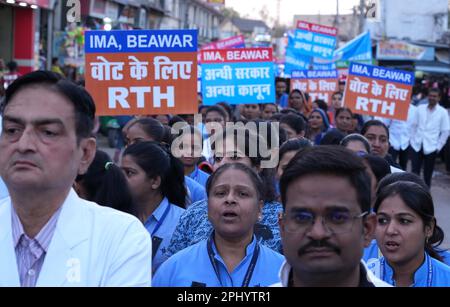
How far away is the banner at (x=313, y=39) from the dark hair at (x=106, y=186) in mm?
15893

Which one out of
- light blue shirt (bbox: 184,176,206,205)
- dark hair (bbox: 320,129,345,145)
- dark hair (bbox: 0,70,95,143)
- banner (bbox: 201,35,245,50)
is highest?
banner (bbox: 201,35,245,50)

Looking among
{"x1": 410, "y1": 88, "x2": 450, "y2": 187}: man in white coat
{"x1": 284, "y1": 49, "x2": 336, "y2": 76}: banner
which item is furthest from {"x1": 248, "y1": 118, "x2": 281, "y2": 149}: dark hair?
{"x1": 284, "y1": 49, "x2": 336, "y2": 76}: banner

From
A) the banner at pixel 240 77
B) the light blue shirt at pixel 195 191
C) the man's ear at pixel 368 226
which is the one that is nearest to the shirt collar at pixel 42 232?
the man's ear at pixel 368 226

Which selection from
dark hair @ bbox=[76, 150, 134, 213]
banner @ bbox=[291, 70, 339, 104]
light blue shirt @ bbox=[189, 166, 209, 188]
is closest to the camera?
dark hair @ bbox=[76, 150, 134, 213]

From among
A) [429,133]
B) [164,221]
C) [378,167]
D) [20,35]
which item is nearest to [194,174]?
[378,167]

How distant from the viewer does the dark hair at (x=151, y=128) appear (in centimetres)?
667

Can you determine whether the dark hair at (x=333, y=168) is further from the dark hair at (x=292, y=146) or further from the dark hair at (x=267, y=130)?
the dark hair at (x=267, y=130)

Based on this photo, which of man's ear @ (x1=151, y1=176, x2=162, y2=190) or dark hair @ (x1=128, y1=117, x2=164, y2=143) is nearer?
man's ear @ (x1=151, y1=176, x2=162, y2=190)

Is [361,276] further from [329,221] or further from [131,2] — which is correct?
[131,2]

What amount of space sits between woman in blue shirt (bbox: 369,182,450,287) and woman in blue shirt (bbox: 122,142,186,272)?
1.42m

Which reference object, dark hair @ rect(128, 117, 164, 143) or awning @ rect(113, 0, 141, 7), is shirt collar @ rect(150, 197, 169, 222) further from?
awning @ rect(113, 0, 141, 7)

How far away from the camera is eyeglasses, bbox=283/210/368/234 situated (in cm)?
247

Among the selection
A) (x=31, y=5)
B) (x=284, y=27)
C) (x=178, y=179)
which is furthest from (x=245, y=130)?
(x=284, y=27)

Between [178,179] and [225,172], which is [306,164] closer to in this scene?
[225,172]
